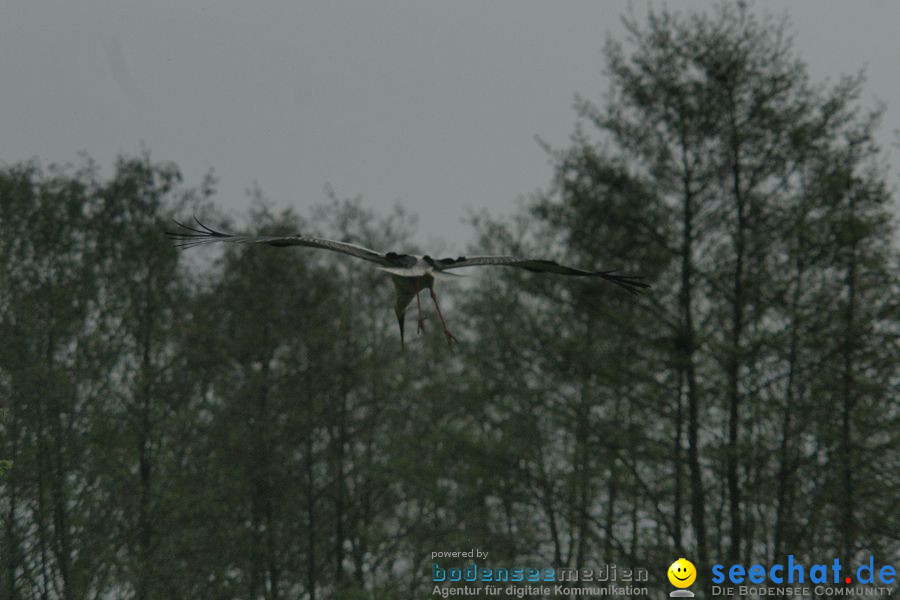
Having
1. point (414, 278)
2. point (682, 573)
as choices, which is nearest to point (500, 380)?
point (682, 573)

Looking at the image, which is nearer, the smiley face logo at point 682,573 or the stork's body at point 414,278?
the stork's body at point 414,278

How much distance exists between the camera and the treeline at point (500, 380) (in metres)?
19.2

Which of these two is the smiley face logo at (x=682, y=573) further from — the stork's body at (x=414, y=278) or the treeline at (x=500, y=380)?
the stork's body at (x=414, y=278)

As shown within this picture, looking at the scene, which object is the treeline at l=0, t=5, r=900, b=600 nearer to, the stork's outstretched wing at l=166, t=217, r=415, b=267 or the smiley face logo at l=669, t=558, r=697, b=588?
the smiley face logo at l=669, t=558, r=697, b=588

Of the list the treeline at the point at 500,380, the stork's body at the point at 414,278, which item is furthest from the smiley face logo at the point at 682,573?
the stork's body at the point at 414,278

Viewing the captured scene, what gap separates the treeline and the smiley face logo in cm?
32

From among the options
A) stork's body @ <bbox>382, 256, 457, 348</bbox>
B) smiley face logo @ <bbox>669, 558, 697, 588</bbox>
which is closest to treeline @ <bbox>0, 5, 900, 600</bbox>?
smiley face logo @ <bbox>669, 558, 697, 588</bbox>

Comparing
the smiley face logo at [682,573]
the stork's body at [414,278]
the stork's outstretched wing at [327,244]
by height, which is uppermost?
the stork's outstretched wing at [327,244]

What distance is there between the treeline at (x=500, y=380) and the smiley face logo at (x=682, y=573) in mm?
315

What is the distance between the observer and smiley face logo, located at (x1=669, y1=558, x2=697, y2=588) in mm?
18516

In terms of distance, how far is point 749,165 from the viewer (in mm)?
20172

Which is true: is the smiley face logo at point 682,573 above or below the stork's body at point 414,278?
below

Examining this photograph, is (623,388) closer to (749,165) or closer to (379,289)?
(749,165)

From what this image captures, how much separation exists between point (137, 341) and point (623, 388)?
7920 millimetres
